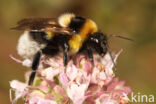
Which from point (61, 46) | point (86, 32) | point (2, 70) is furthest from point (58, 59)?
point (2, 70)

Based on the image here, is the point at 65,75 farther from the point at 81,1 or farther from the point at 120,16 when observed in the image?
the point at 81,1

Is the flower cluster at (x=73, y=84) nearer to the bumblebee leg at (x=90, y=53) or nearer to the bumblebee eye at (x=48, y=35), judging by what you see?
the bumblebee leg at (x=90, y=53)

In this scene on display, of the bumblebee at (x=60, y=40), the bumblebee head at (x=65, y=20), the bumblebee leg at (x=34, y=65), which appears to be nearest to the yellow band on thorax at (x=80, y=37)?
the bumblebee at (x=60, y=40)

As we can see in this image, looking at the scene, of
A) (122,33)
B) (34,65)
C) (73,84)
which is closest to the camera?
(73,84)

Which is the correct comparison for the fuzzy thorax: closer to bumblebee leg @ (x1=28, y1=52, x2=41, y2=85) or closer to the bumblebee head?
bumblebee leg @ (x1=28, y1=52, x2=41, y2=85)

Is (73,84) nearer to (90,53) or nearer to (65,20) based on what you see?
(90,53)

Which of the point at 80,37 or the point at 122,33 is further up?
the point at 80,37

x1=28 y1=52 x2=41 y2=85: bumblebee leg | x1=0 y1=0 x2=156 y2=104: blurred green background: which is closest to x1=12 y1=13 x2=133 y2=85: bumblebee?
x1=28 y1=52 x2=41 y2=85: bumblebee leg

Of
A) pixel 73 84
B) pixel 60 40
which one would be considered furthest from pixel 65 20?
pixel 73 84
